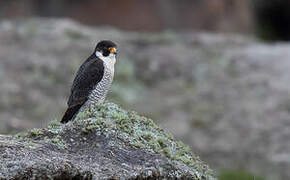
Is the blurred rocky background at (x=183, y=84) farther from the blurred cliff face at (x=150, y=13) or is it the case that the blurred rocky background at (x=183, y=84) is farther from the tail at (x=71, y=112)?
the tail at (x=71, y=112)

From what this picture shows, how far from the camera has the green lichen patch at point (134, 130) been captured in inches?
240

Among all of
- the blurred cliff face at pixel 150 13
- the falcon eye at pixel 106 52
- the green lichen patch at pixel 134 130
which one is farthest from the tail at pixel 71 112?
the blurred cliff face at pixel 150 13

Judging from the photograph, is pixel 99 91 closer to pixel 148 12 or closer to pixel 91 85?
pixel 91 85

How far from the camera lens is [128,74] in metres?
16.0

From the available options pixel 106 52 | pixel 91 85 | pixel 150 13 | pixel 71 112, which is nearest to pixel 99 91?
pixel 91 85

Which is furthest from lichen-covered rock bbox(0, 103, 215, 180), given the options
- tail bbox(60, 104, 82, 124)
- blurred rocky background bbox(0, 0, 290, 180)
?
blurred rocky background bbox(0, 0, 290, 180)

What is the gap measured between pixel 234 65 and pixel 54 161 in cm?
1102

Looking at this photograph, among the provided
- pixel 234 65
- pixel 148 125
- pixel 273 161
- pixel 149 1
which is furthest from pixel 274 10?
pixel 148 125

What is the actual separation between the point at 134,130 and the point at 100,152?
1.64ft

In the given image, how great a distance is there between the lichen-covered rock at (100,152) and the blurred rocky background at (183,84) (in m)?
6.41

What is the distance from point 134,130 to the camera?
20.6 ft

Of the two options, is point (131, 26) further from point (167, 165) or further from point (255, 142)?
point (167, 165)

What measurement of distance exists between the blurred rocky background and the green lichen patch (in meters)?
6.24

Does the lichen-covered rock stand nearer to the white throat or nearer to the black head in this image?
the white throat
